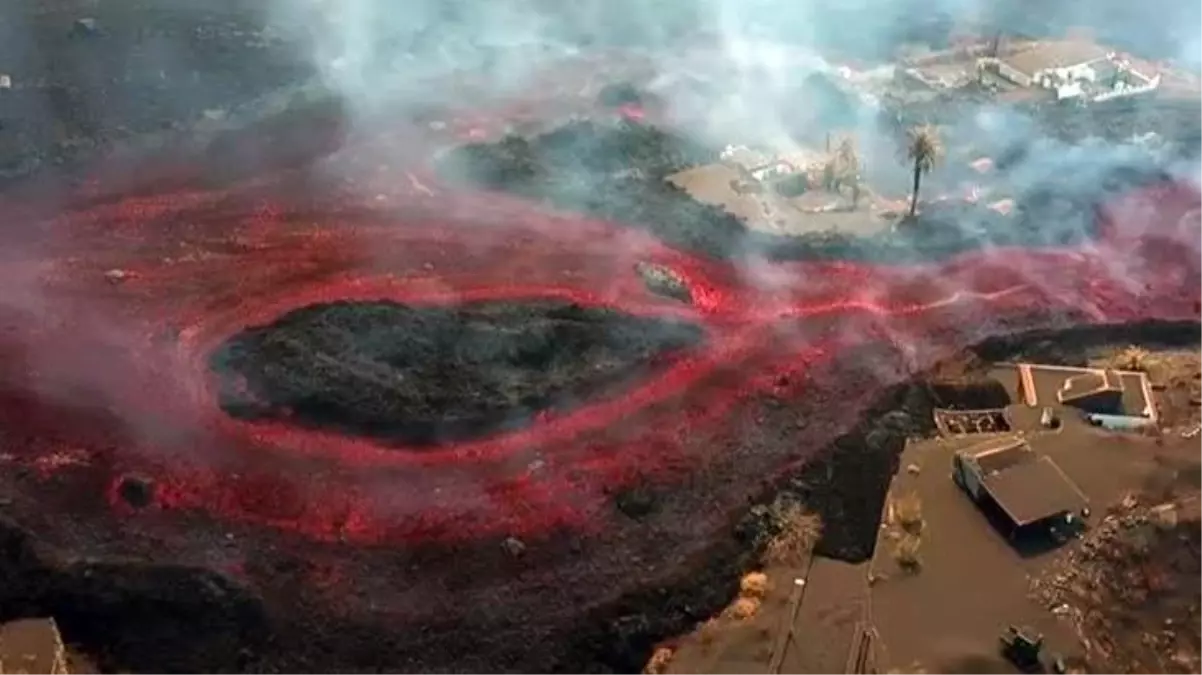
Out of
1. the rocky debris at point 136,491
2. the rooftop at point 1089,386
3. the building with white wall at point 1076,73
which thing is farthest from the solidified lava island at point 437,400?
the building with white wall at point 1076,73

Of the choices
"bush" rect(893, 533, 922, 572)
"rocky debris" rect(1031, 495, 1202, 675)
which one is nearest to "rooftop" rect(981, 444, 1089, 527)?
"rocky debris" rect(1031, 495, 1202, 675)

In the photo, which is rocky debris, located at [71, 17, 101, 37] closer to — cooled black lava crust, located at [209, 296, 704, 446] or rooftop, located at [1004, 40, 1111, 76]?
cooled black lava crust, located at [209, 296, 704, 446]

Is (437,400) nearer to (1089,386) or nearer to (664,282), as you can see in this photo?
(664,282)

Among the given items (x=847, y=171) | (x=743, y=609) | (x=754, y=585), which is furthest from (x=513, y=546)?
(x=847, y=171)

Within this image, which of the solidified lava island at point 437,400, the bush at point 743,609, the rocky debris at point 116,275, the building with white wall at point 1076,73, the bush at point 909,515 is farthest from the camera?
the building with white wall at point 1076,73

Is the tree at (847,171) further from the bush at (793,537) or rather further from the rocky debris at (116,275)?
the rocky debris at (116,275)
